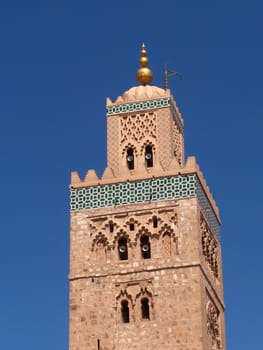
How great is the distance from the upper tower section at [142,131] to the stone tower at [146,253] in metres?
0.03

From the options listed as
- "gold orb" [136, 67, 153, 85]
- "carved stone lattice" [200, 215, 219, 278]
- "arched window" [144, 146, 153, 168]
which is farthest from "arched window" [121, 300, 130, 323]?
"gold orb" [136, 67, 153, 85]

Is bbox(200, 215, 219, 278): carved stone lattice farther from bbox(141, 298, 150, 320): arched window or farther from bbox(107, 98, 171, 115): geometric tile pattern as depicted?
bbox(107, 98, 171, 115): geometric tile pattern

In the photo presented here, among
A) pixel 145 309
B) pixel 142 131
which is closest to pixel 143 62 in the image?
pixel 142 131

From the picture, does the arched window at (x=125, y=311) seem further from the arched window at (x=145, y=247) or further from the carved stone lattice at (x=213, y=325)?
the carved stone lattice at (x=213, y=325)

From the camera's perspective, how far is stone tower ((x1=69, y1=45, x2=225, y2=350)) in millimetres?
22266

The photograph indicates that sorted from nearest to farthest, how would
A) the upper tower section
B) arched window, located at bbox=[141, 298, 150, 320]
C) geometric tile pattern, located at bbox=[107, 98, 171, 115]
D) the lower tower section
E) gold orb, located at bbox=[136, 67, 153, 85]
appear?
the lower tower section < arched window, located at bbox=[141, 298, 150, 320] < the upper tower section < geometric tile pattern, located at bbox=[107, 98, 171, 115] < gold orb, located at bbox=[136, 67, 153, 85]

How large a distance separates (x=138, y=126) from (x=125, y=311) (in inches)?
173

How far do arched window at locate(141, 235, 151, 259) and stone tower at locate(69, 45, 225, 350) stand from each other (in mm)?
25

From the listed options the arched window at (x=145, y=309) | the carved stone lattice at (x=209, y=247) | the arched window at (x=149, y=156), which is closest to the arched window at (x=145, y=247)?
the arched window at (x=145, y=309)

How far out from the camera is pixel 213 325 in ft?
76.7

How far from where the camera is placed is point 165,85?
2553 centimetres

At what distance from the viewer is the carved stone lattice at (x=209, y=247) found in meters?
23.5

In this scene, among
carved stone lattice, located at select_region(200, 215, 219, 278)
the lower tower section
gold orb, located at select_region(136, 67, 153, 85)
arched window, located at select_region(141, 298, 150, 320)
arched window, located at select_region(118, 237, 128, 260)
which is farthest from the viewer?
gold orb, located at select_region(136, 67, 153, 85)

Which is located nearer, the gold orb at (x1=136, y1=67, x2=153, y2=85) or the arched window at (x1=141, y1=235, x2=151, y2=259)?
the arched window at (x1=141, y1=235, x2=151, y2=259)
